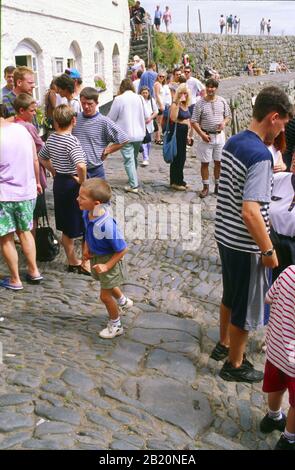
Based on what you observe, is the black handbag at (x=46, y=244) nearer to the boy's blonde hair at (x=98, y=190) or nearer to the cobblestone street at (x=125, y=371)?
the cobblestone street at (x=125, y=371)

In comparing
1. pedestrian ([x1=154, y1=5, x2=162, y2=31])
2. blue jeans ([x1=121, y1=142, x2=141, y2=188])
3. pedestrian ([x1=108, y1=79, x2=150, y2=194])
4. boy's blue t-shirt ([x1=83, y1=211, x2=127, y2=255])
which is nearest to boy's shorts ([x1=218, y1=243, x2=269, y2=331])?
boy's blue t-shirt ([x1=83, y1=211, x2=127, y2=255])

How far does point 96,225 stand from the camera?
3.86 m

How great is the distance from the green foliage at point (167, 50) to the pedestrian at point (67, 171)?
20.5m

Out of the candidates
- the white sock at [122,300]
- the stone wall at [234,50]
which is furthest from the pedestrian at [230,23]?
the white sock at [122,300]

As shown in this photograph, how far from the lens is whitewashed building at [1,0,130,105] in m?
11.2

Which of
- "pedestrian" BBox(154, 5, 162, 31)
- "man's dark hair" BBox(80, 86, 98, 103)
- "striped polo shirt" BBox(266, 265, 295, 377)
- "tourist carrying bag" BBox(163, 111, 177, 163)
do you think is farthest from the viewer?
"pedestrian" BBox(154, 5, 162, 31)

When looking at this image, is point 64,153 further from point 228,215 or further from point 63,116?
A: point 228,215

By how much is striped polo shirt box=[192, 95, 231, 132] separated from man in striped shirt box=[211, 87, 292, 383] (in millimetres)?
4331

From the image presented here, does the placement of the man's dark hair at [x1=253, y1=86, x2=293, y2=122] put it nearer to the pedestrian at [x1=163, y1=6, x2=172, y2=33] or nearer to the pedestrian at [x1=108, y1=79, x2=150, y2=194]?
the pedestrian at [x1=108, y1=79, x2=150, y2=194]

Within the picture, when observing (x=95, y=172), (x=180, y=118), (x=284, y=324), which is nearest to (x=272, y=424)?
(x=284, y=324)

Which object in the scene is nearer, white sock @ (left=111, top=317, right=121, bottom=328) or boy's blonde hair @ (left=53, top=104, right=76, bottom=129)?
white sock @ (left=111, top=317, right=121, bottom=328)

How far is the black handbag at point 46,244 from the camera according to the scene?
5715 mm

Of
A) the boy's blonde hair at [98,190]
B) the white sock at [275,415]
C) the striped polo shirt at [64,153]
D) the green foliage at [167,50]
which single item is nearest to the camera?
the white sock at [275,415]
